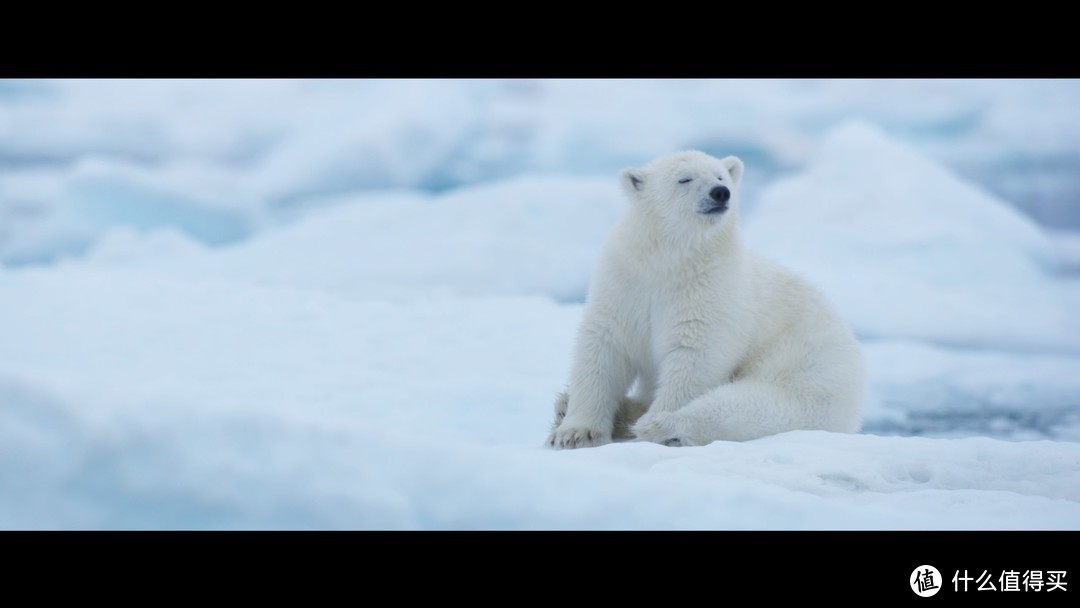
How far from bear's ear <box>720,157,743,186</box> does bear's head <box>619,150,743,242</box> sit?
13 centimetres

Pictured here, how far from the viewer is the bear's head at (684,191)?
15.9ft

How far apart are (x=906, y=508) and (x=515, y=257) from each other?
8623 mm

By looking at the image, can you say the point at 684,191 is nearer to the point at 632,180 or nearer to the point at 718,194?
the point at 718,194

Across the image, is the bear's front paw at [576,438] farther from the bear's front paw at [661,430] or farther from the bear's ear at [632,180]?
the bear's ear at [632,180]

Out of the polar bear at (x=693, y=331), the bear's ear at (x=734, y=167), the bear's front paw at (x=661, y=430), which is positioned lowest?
the bear's front paw at (x=661, y=430)

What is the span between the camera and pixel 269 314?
342 inches

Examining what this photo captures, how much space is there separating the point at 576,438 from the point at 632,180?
1429 mm

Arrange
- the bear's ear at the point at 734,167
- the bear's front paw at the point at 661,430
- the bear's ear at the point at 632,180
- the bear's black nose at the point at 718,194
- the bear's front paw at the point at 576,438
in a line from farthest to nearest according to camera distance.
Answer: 1. the bear's ear at the point at 734,167
2. the bear's ear at the point at 632,180
3. the bear's black nose at the point at 718,194
4. the bear's front paw at the point at 576,438
5. the bear's front paw at the point at 661,430

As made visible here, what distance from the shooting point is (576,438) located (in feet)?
15.3

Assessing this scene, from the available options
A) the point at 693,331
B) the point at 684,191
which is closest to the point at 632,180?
the point at 684,191

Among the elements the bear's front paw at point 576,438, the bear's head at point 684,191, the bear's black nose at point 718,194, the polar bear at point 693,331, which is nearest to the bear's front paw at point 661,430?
the polar bear at point 693,331

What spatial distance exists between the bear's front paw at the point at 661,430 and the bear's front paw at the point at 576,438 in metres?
0.21

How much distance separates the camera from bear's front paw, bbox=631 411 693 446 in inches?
175

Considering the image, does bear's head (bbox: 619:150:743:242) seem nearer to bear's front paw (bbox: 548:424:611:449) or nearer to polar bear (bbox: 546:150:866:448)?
polar bear (bbox: 546:150:866:448)
